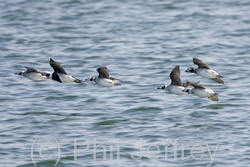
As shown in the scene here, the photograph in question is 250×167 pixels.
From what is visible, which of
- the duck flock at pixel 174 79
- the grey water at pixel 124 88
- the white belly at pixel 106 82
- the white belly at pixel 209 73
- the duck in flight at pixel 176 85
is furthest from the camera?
the white belly at pixel 209 73

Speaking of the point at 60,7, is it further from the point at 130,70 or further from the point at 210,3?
the point at 130,70

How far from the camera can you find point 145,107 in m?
19.8

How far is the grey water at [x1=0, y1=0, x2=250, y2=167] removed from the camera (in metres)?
16.5

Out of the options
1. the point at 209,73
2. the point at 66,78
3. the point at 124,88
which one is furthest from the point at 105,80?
the point at 124,88

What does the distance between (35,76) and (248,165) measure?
22.1 ft

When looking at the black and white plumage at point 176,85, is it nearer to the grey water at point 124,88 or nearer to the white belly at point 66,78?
the grey water at point 124,88

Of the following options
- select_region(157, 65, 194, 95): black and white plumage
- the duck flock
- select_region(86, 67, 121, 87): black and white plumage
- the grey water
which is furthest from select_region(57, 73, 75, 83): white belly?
select_region(157, 65, 194, 95): black and white plumage

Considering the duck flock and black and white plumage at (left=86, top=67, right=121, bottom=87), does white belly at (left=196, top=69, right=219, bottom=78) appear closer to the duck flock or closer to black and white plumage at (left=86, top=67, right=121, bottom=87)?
the duck flock

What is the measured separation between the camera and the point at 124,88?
21.8 m

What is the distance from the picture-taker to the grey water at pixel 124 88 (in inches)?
651

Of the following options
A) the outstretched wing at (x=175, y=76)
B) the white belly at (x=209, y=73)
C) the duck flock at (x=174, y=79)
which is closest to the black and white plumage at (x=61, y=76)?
the duck flock at (x=174, y=79)

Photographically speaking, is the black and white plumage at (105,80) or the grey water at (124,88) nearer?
the grey water at (124,88)

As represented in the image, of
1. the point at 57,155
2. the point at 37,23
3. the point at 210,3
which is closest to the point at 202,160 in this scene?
the point at 57,155

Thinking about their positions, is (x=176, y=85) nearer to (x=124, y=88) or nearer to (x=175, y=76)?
(x=175, y=76)
